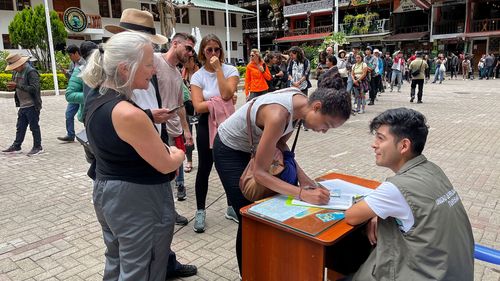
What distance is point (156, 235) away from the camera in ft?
5.92

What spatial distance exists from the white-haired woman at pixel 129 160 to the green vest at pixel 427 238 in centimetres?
98

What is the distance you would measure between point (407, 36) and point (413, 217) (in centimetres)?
3213

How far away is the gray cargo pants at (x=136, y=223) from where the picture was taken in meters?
1.72

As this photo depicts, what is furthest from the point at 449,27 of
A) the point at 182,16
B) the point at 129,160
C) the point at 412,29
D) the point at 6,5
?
the point at 129,160

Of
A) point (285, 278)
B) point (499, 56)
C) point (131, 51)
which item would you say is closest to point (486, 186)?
point (285, 278)

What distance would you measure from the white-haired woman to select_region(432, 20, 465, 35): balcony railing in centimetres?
3126

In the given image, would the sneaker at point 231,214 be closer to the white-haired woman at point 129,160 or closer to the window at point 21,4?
the white-haired woman at point 129,160

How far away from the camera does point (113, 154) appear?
5.48 feet

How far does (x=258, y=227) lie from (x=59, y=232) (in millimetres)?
2470

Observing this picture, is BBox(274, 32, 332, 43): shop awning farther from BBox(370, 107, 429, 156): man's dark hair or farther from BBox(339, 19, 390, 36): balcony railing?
BBox(370, 107, 429, 156): man's dark hair

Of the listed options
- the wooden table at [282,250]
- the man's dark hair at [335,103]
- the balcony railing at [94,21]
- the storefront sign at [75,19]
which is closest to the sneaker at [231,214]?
the wooden table at [282,250]

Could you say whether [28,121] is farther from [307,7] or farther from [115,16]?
[307,7]

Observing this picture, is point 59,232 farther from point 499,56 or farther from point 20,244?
point 499,56

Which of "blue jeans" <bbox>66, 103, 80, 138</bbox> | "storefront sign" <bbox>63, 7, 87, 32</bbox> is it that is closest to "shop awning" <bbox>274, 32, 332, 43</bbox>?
"storefront sign" <bbox>63, 7, 87, 32</bbox>
